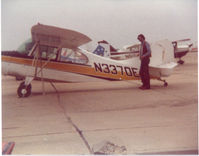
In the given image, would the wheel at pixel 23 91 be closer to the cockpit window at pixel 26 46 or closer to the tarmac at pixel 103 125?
the tarmac at pixel 103 125

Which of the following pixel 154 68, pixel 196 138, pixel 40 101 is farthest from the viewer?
pixel 154 68

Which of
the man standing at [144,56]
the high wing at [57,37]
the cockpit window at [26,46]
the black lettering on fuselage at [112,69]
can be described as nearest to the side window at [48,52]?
the high wing at [57,37]

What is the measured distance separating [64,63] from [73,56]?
0.33 metres

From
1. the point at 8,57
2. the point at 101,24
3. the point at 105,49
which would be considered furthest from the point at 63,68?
the point at 105,49

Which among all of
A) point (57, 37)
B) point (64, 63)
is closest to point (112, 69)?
point (64, 63)

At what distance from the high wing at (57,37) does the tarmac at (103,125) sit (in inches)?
63.0

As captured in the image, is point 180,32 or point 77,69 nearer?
point 180,32

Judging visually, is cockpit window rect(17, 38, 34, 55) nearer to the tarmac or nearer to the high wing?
the high wing

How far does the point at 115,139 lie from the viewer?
3.73m

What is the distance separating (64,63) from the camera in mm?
8266

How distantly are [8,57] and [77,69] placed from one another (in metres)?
1.82

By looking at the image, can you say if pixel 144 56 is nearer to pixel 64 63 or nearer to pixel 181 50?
pixel 64 63

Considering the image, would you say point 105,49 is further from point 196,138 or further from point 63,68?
point 196,138

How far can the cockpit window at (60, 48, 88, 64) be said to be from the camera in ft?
27.2
